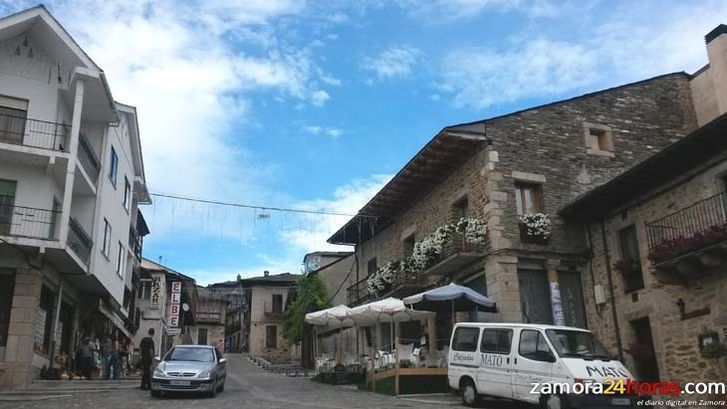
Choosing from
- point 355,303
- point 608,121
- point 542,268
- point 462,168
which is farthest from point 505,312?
point 355,303

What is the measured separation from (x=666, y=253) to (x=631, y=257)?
265 cm

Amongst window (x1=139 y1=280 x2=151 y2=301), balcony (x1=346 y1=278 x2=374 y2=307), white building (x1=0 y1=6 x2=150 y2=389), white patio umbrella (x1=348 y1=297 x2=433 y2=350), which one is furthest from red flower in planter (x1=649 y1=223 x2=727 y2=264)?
window (x1=139 y1=280 x2=151 y2=301)

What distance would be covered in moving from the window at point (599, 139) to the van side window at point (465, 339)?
858 centimetres

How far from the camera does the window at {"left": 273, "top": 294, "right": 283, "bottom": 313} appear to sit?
52.8 meters

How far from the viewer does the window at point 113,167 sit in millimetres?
23745

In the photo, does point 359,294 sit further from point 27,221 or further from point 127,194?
point 27,221

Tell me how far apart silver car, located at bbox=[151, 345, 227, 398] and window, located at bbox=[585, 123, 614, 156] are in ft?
42.2

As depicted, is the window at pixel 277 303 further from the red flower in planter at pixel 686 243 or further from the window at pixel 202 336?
the red flower in planter at pixel 686 243

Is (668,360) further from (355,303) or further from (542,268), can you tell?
(355,303)

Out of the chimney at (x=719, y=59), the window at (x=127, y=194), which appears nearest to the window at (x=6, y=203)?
the window at (x=127, y=194)

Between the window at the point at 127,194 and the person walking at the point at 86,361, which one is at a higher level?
the window at the point at 127,194

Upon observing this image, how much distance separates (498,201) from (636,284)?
4.17m

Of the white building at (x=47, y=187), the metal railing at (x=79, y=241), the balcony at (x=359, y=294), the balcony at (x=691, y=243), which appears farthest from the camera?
the balcony at (x=359, y=294)

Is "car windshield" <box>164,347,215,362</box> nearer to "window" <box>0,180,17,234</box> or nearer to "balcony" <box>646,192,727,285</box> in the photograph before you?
"window" <box>0,180,17,234</box>
